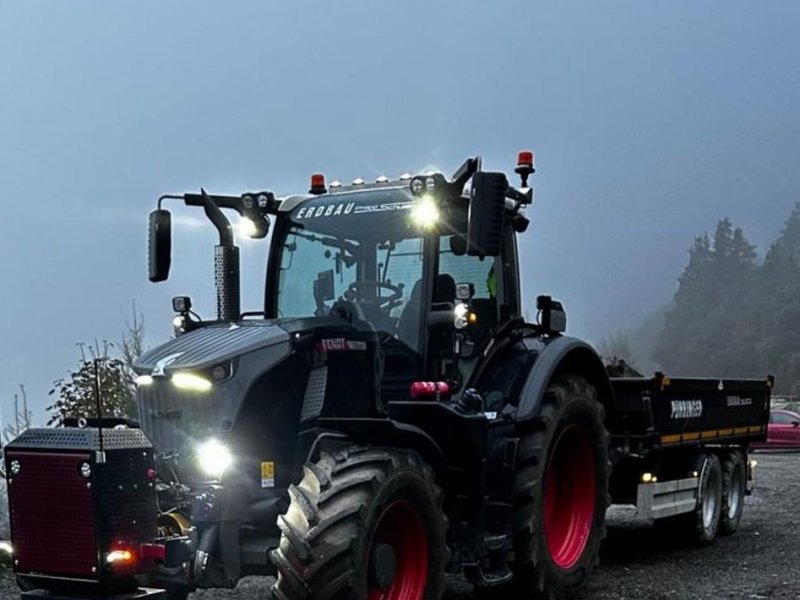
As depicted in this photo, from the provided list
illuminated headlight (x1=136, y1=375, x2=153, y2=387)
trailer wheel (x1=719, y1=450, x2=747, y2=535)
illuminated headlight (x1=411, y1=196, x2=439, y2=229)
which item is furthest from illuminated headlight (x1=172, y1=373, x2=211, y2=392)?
trailer wheel (x1=719, y1=450, x2=747, y2=535)

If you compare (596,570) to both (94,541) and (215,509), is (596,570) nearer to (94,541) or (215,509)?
(215,509)

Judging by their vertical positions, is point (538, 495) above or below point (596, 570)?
above

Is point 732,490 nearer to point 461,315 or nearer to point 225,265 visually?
point 461,315

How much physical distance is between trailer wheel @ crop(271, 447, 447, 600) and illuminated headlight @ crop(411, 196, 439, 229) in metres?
1.71

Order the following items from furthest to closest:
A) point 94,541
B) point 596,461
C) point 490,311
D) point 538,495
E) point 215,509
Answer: point 596,461
point 490,311
point 538,495
point 215,509
point 94,541

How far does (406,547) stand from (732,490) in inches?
267

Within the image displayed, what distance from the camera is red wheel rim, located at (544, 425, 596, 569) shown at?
319 inches

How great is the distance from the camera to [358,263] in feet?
23.9

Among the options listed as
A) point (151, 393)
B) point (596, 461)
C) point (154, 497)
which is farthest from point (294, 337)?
point (596, 461)

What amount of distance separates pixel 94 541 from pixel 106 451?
0.46 meters

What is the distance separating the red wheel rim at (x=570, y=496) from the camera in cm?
811

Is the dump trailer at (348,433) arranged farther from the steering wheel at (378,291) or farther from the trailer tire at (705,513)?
the trailer tire at (705,513)

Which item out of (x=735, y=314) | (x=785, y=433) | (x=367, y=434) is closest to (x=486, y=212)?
(x=367, y=434)

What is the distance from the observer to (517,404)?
24.4ft
